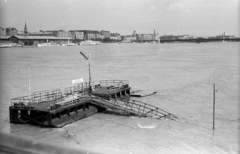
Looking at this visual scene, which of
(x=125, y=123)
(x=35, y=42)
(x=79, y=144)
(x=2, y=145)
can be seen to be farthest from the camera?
(x=35, y=42)

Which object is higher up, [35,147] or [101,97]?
[35,147]

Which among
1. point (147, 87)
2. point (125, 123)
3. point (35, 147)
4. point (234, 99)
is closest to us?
point (35, 147)

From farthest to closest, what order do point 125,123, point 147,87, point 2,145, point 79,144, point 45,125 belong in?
1. point 147,87
2. point 125,123
3. point 45,125
4. point 79,144
5. point 2,145

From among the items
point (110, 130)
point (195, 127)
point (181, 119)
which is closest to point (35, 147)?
A: point (110, 130)

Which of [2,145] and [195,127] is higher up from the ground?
[2,145]

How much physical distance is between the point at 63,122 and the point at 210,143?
7.72 metres

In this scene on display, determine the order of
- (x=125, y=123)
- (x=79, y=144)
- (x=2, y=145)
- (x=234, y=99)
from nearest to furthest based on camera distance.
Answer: (x=2, y=145)
(x=79, y=144)
(x=125, y=123)
(x=234, y=99)

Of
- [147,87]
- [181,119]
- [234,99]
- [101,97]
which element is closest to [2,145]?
[181,119]

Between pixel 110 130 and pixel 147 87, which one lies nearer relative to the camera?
pixel 110 130

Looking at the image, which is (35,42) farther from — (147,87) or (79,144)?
(79,144)

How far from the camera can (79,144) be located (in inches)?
517

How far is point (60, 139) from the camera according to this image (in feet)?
44.7

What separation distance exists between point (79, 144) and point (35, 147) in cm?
1184

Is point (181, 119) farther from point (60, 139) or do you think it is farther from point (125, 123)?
point (60, 139)
